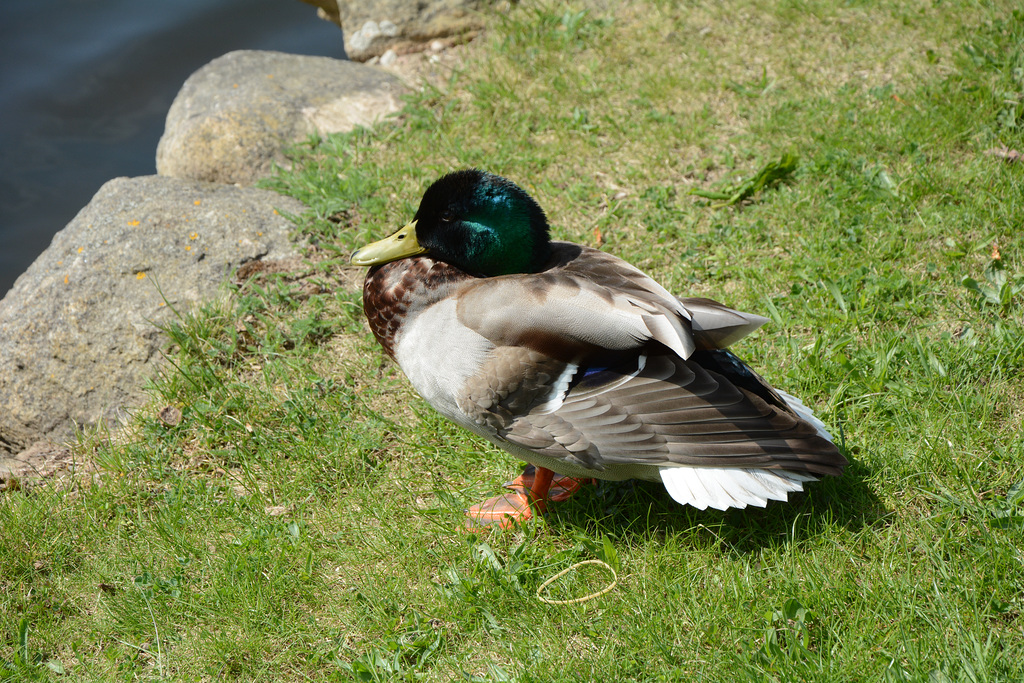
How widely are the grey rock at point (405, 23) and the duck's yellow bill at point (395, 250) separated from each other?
3.43 meters

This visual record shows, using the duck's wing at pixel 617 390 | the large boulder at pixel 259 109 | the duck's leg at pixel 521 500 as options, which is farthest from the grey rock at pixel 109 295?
the duck's wing at pixel 617 390

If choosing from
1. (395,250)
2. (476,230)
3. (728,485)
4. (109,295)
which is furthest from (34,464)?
(728,485)

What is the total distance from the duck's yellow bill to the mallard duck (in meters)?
0.15

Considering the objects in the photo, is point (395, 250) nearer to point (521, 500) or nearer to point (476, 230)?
point (476, 230)

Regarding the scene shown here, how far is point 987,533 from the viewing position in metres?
2.32

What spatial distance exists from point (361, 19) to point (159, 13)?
10.6ft

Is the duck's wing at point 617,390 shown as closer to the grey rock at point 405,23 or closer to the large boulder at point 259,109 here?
the large boulder at point 259,109

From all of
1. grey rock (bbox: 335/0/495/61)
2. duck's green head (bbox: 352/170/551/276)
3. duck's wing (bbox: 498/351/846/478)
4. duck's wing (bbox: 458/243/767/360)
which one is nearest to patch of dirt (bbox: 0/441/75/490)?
duck's green head (bbox: 352/170/551/276)

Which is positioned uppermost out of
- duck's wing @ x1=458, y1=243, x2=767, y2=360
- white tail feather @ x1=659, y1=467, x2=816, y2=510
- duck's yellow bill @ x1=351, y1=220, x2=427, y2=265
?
duck's yellow bill @ x1=351, y1=220, x2=427, y2=265

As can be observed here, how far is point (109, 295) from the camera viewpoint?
12.1ft

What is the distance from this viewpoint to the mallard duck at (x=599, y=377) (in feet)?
7.61

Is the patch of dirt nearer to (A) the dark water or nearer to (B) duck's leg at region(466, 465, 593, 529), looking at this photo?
(B) duck's leg at region(466, 465, 593, 529)

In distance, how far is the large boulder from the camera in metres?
4.74

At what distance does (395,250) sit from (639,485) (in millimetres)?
1227
